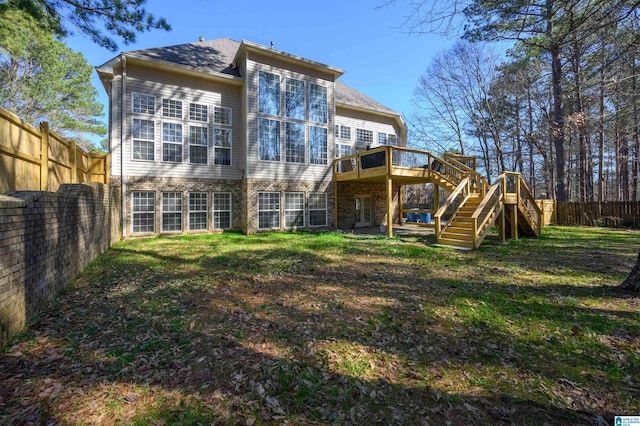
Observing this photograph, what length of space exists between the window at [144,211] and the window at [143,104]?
11.1 ft

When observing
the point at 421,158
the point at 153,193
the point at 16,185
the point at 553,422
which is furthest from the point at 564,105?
the point at 16,185

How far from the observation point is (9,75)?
17.3 m

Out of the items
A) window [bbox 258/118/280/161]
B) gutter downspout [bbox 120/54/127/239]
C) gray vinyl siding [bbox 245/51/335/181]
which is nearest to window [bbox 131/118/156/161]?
gutter downspout [bbox 120/54/127/239]

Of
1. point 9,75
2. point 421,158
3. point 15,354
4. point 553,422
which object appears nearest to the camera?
point 553,422

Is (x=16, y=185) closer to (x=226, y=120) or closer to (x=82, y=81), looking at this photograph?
(x=226, y=120)

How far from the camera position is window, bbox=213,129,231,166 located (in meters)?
13.3

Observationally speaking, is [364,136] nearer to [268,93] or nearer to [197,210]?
[268,93]

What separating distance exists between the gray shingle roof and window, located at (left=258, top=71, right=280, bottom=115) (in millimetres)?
1453

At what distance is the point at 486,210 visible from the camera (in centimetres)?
1039

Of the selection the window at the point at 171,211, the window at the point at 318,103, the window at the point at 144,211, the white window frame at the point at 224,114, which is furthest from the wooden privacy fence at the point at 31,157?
the window at the point at 318,103

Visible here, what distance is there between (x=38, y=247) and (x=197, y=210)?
8935 mm

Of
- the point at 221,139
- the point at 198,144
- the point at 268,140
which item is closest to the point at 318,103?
the point at 268,140

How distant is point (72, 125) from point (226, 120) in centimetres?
1568

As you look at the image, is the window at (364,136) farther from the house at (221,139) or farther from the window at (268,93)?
the window at (268,93)
